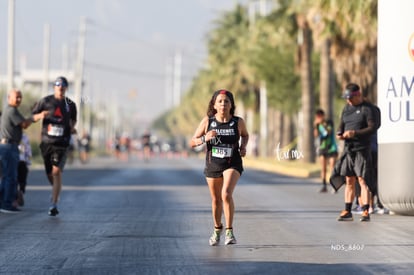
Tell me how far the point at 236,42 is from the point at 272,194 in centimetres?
6056

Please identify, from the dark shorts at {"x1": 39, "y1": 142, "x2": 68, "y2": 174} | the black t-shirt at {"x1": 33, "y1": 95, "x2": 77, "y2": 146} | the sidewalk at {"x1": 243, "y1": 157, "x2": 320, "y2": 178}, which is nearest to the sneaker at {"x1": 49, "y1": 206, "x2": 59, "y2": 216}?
the dark shorts at {"x1": 39, "y1": 142, "x2": 68, "y2": 174}

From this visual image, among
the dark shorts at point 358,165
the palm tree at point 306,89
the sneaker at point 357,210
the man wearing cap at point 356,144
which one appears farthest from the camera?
the palm tree at point 306,89

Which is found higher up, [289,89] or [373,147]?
[289,89]

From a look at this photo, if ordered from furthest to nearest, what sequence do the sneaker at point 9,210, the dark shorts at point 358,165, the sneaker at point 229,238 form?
the sneaker at point 9,210 < the dark shorts at point 358,165 < the sneaker at point 229,238

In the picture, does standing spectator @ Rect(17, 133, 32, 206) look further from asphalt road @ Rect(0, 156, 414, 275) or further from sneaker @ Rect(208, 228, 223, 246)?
sneaker @ Rect(208, 228, 223, 246)

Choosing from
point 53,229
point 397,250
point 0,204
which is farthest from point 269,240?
point 0,204

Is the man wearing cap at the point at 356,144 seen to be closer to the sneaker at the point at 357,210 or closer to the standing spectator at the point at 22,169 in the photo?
the sneaker at the point at 357,210

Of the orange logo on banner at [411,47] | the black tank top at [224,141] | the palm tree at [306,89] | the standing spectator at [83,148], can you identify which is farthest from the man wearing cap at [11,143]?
the standing spectator at [83,148]

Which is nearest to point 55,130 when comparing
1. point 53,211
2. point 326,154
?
point 53,211

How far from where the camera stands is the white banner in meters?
18.2

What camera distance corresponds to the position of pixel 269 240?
47.5 feet

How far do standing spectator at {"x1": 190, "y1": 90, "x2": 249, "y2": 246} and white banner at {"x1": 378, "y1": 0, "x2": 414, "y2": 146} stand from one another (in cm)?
497

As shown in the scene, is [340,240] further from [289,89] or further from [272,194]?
[289,89]

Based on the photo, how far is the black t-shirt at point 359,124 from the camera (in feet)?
58.4
